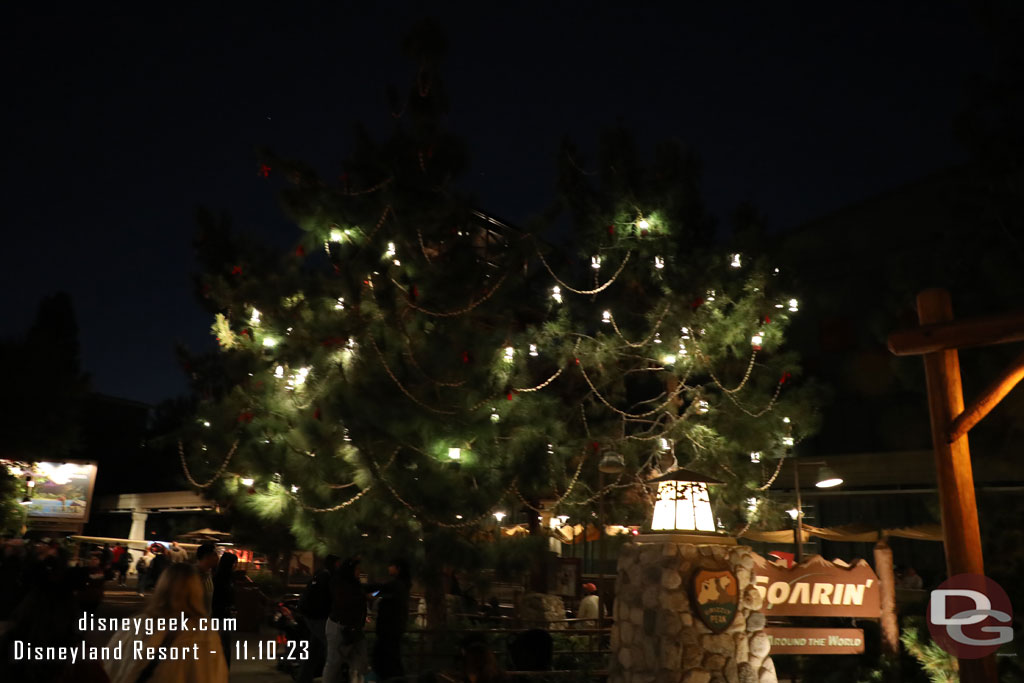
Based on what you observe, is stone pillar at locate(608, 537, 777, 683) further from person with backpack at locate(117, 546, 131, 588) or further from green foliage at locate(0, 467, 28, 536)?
person with backpack at locate(117, 546, 131, 588)

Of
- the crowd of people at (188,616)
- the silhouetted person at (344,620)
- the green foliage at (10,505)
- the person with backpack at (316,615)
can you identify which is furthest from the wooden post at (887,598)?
the green foliage at (10,505)

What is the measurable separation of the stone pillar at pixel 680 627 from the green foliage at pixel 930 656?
2091mm

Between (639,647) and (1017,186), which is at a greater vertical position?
(1017,186)

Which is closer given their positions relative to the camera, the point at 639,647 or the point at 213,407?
the point at 639,647

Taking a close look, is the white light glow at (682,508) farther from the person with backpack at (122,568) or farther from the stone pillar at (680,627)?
the person with backpack at (122,568)

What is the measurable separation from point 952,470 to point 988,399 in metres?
0.75

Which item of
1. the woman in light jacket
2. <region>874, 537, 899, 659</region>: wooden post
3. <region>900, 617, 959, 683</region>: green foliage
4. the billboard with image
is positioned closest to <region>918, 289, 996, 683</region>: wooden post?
<region>874, 537, 899, 659</region>: wooden post

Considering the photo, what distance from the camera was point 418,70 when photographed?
1140cm

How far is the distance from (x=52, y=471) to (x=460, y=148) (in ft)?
61.8

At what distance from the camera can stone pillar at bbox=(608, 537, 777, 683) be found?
6.67 m

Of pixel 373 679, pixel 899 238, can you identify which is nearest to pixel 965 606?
pixel 373 679

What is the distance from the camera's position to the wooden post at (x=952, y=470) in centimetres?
713

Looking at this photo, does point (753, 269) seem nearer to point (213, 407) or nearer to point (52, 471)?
point (213, 407)

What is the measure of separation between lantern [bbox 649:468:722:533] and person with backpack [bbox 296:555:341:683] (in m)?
3.18
